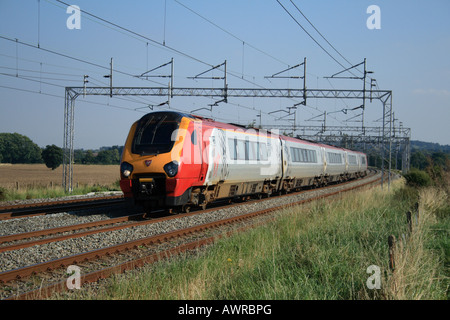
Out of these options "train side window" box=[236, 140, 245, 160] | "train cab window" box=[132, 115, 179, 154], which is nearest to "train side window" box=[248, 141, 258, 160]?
"train side window" box=[236, 140, 245, 160]

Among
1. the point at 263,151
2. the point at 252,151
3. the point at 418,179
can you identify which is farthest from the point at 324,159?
the point at 252,151

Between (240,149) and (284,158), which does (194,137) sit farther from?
(284,158)

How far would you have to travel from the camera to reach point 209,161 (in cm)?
1318

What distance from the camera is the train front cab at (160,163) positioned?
1173cm

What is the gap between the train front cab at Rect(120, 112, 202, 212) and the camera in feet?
38.5

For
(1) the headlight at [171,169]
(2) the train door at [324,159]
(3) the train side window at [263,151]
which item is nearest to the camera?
(1) the headlight at [171,169]

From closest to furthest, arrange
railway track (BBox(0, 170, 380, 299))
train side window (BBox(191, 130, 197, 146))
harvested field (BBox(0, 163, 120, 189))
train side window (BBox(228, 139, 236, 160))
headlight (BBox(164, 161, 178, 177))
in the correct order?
railway track (BBox(0, 170, 380, 299)) < headlight (BBox(164, 161, 178, 177)) < train side window (BBox(191, 130, 197, 146)) < train side window (BBox(228, 139, 236, 160)) < harvested field (BBox(0, 163, 120, 189))

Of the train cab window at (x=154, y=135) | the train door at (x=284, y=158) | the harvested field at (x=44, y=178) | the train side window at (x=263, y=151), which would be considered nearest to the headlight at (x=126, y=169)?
the train cab window at (x=154, y=135)

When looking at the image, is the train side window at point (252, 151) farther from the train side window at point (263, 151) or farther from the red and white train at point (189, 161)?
the train side window at point (263, 151)

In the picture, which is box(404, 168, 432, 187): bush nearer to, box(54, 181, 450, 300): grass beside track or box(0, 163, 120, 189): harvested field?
box(54, 181, 450, 300): grass beside track

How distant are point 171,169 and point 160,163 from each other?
0.39 meters

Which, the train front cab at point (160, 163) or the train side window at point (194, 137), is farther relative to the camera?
the train side window at point (194, 137)

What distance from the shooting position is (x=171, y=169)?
11.6m
